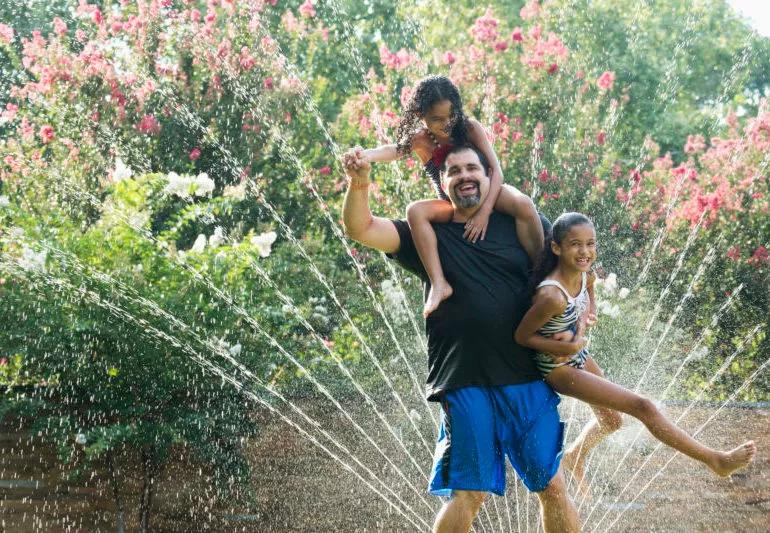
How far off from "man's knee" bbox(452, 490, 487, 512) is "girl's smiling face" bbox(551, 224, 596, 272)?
720mm

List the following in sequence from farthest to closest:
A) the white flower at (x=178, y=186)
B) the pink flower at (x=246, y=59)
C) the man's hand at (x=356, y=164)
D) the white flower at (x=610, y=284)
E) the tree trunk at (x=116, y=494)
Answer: the pink flower at (x=246, y=59) → the white flower at (x=610, y=284) → the white flower at (x=178, y=186) → the tree trunk at (x=116, y=494) → the man's hand at (x=356, y=164)

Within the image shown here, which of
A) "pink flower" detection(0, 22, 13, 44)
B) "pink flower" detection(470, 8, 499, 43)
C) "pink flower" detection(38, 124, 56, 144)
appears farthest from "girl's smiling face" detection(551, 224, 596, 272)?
"pink flower" detection(0, 22, 13, 44)

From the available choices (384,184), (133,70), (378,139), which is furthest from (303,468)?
(133,70)

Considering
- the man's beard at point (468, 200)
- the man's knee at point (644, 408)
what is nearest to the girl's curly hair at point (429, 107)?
the man's beard at point (468, 200)

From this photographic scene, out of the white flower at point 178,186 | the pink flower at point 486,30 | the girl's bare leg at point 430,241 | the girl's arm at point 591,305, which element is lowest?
the white flower at point 178,186

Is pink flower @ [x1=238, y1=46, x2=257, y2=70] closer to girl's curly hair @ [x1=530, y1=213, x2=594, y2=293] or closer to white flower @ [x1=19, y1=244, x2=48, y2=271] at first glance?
white flower @ [x1=19, y1=244, x2=48, y2=271]

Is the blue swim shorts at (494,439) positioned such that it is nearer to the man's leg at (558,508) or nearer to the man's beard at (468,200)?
the man's leg at (558,508)

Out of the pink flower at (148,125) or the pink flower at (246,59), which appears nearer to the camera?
the pink flower at (148,125)

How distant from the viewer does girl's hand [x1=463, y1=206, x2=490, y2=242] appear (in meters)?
3.07

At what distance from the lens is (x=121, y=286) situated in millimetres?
4648

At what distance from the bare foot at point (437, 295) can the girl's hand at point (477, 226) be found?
17 centimetres

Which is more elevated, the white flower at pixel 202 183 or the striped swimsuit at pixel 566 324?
the striped swimsuit at pixel 566 324

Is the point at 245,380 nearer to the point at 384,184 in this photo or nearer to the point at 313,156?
the point at 384,184

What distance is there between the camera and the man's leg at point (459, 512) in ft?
9.67
